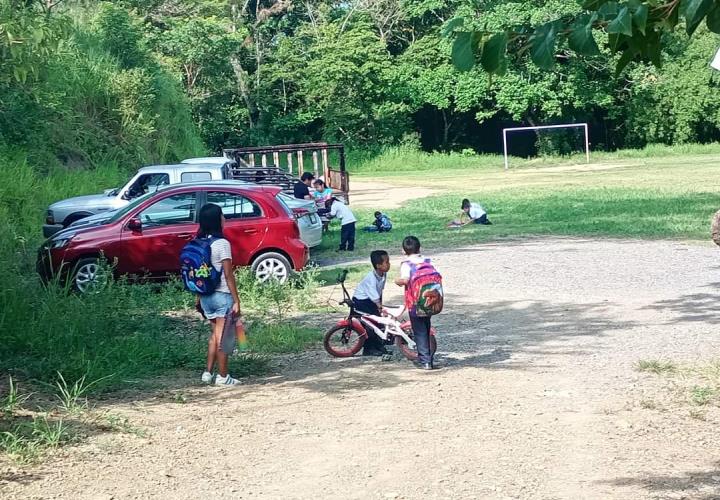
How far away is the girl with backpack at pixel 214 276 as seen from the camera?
8.54m

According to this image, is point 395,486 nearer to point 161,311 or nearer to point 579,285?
point 161,311

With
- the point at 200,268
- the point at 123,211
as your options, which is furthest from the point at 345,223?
the point at 200,268

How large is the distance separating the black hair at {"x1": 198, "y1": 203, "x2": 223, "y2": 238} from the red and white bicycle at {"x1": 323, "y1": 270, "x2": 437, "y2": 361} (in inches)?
63.7

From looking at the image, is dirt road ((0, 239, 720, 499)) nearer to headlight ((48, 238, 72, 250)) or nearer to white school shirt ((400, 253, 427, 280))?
white school shirt ((400, 253, 427, 280))

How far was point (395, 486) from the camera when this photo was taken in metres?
5.91

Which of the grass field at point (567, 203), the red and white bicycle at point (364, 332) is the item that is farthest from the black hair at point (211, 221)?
the grass field at point (567, 203)

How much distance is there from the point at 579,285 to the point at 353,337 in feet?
16.3

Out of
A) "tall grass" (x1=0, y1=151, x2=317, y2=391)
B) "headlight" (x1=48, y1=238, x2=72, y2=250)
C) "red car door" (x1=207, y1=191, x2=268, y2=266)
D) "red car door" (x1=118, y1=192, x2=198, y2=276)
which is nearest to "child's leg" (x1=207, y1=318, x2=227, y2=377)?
"tall grass" (x1=0, y1=151, x2=317, y2=391)

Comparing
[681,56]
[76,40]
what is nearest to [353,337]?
[76,40]

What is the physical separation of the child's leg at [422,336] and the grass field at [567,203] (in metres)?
9.57

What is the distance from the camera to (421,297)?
8.96 meters

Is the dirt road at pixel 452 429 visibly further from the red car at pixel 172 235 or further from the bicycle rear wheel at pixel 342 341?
the red car at pixel 172 235

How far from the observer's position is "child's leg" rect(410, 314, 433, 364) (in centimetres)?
906

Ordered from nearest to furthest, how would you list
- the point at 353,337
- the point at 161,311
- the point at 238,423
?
the point at 238,423, the point at 353,337, the point at 161,311
